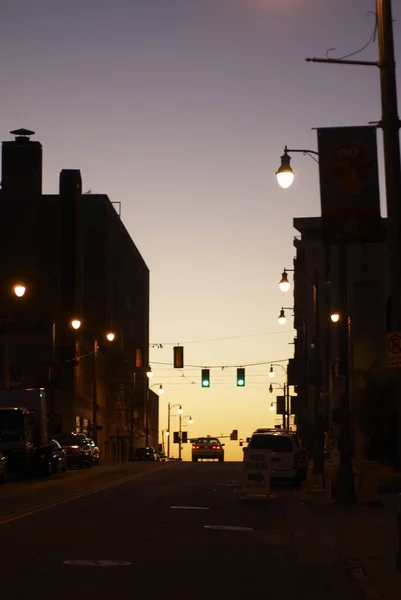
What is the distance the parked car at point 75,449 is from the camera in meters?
59.2

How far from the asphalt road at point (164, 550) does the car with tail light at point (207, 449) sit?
4614 cm

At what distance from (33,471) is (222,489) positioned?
13907 mm

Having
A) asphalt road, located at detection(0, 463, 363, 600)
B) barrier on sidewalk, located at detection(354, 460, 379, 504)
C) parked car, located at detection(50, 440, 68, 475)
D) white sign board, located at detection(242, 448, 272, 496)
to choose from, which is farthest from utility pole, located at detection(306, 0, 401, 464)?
parked car, located at detection(50, 440, 68, 475)

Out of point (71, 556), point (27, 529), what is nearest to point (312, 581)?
point (71, 556)

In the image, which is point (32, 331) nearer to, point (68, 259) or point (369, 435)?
point (68, 259)

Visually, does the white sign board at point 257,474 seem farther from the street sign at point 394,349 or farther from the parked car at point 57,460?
the parked car at point 57,460

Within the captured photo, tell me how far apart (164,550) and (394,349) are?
16.0 ft

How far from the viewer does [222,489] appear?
35.5 m

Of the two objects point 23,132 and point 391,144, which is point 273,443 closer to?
point 391,144

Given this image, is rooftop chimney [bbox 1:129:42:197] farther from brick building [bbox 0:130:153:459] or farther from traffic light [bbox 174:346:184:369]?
traffic light [bbox 174:346:184:369]

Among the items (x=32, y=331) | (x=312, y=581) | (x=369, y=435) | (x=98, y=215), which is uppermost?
(x=98, y=215)

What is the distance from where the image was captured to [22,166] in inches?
3447

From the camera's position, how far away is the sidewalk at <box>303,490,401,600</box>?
43.9 feet

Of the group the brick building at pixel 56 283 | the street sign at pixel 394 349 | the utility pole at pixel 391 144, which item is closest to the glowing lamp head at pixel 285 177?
the utility pole at pixel 391 144
